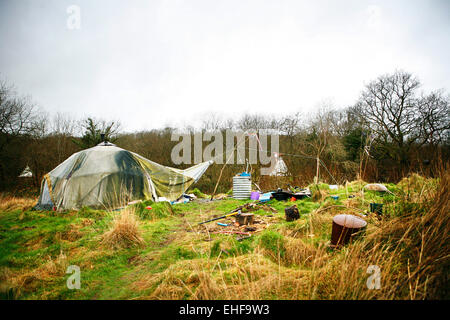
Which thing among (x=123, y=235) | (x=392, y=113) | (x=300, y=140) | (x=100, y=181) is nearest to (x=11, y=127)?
(x=100, y=181)

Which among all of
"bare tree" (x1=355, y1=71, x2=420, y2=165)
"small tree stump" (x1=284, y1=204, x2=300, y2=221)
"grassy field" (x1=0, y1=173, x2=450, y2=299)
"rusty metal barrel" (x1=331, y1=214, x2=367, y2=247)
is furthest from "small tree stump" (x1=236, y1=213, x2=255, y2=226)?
"bare tree" (x1=355, y1=71, x2=420, y2=165)

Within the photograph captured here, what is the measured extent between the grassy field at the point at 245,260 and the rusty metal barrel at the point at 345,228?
0.13m

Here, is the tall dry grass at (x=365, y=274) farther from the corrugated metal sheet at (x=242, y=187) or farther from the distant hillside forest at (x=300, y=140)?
the distant hillside forest at (x=300, y=140)

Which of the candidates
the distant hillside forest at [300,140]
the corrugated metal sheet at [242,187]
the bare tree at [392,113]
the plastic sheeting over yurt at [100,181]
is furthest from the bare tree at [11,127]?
the bare tree at [392,113]

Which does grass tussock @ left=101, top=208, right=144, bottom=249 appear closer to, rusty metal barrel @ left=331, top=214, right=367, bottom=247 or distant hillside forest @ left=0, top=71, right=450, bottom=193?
rusty metal barrel @ left=331, top=214, right=367, bottom=247

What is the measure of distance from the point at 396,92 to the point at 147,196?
22.0 m

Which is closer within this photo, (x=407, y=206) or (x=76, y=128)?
(x=407, y=206)

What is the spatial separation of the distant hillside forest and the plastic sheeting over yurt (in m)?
6.26

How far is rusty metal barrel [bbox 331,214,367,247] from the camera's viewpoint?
2.40 meters

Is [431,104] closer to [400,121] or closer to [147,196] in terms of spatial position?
[400,121]

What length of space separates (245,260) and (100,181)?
5797mm

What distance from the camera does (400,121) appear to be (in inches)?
643

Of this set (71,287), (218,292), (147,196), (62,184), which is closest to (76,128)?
Answer: (62,184)
